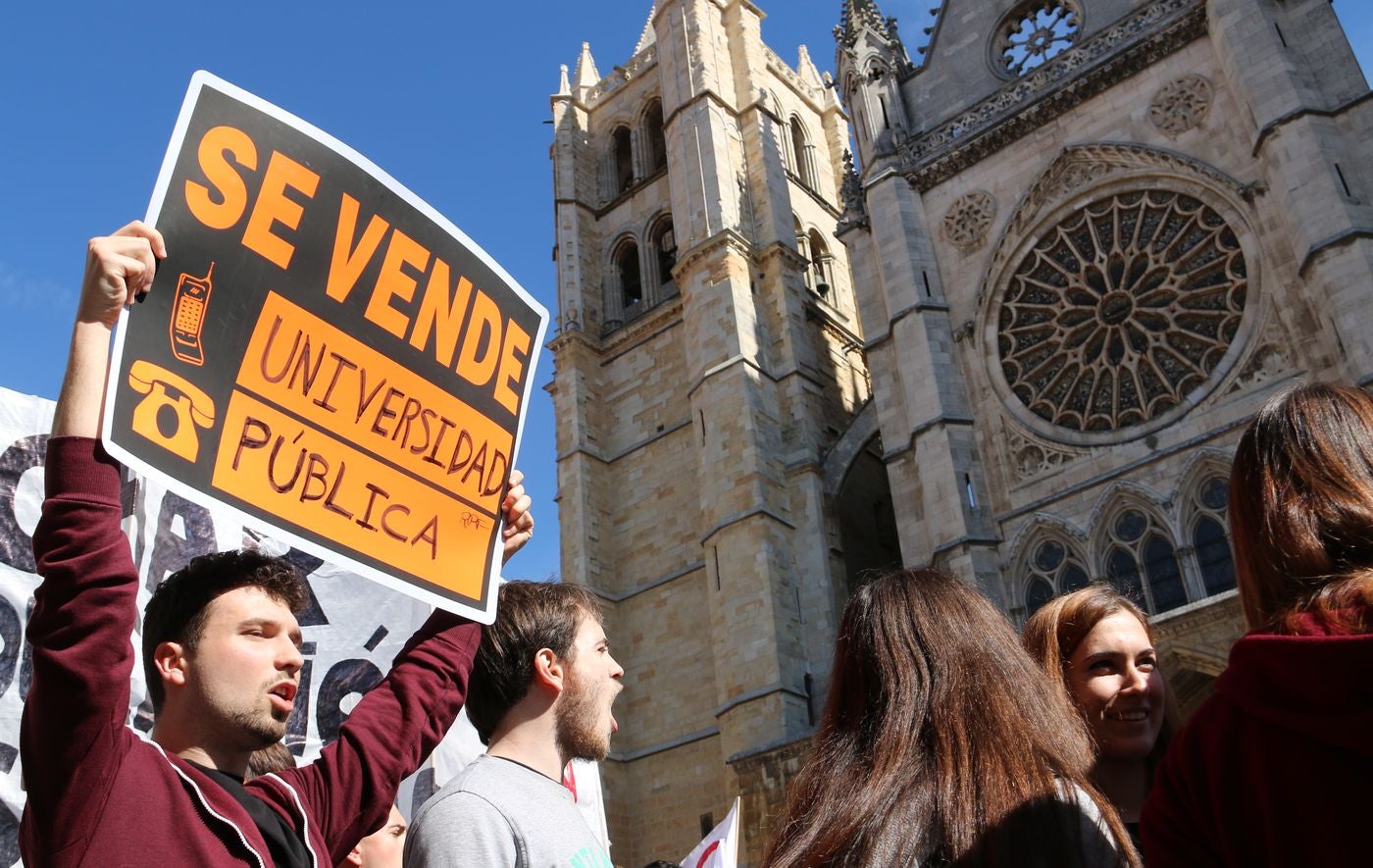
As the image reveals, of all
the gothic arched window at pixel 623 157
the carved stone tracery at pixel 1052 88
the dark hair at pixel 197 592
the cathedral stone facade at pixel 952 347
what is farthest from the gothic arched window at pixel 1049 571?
the gothic arched window at pixel 623 157

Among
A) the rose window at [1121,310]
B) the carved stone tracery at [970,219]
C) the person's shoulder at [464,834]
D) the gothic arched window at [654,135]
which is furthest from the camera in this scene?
the gothic arched window at [654,135]

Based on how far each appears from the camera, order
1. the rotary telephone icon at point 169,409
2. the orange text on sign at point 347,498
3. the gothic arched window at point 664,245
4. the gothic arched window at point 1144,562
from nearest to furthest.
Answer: the rotary telephone icon at point 169,409 → the orange text on sign at point 347,498 → the gothic arched window at point 1144,562 → the gothic arched window at point 664,245

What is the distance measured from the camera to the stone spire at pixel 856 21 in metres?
17.9

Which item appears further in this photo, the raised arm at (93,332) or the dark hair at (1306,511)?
the raised arm at (93,332)

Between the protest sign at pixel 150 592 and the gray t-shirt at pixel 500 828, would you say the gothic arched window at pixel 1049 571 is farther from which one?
the gray t-shirt at pixel 500 828

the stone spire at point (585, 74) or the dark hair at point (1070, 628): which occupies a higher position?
the stone spire at point (585, 74)

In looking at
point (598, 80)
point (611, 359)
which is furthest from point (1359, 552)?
point (598, 80)

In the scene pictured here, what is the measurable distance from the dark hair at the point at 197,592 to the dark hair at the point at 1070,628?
1768 millimetres

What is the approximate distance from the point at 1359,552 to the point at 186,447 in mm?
1919

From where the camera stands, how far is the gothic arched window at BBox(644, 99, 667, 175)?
939 inches

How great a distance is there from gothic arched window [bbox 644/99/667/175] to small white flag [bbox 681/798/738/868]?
63.1 feet

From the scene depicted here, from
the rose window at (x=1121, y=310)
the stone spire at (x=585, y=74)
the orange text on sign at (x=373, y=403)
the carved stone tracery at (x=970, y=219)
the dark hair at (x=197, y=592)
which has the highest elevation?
the stone spire at (x=585, y=74)

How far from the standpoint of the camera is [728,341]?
18156mm

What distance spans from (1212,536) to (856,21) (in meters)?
9.95
